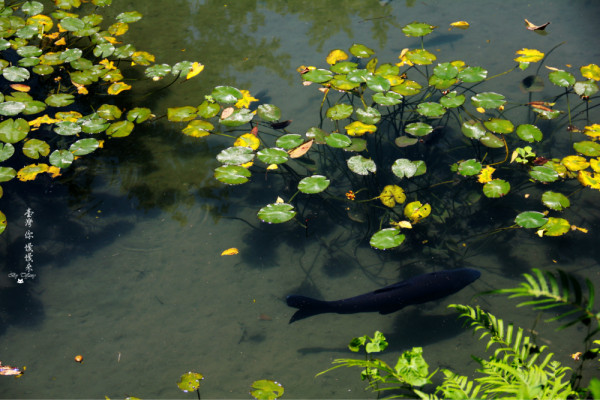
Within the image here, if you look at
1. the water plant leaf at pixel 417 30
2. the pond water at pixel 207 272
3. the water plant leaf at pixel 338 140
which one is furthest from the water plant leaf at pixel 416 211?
the water plant leaf at pixel 417 30

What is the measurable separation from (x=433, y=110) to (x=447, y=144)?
1.14ft

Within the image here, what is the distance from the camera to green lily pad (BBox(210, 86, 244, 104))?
348 centimetres

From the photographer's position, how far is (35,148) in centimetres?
329

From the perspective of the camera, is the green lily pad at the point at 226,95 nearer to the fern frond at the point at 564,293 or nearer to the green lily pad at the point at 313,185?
the green lily pad at the point at 313,185

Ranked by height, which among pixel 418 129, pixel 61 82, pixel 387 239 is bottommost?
pixel 387 239

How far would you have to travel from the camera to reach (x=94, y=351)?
8.77 feet

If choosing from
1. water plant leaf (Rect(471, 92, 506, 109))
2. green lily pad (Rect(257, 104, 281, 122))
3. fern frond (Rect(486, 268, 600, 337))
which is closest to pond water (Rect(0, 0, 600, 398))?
green lily pad (Rect(257, 104, 281, 122))

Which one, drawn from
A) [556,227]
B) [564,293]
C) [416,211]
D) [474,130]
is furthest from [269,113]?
[564,293]

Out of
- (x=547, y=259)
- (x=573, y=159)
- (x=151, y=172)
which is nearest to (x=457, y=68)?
(x=573, y=159)

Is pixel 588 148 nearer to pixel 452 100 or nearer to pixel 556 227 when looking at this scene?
pixel 556 227

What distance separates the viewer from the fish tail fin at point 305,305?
2.66m

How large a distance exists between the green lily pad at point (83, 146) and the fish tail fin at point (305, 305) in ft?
5.96

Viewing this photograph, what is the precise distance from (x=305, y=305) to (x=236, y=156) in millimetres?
1154

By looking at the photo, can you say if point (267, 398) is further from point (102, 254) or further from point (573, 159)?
point (573, 159)
